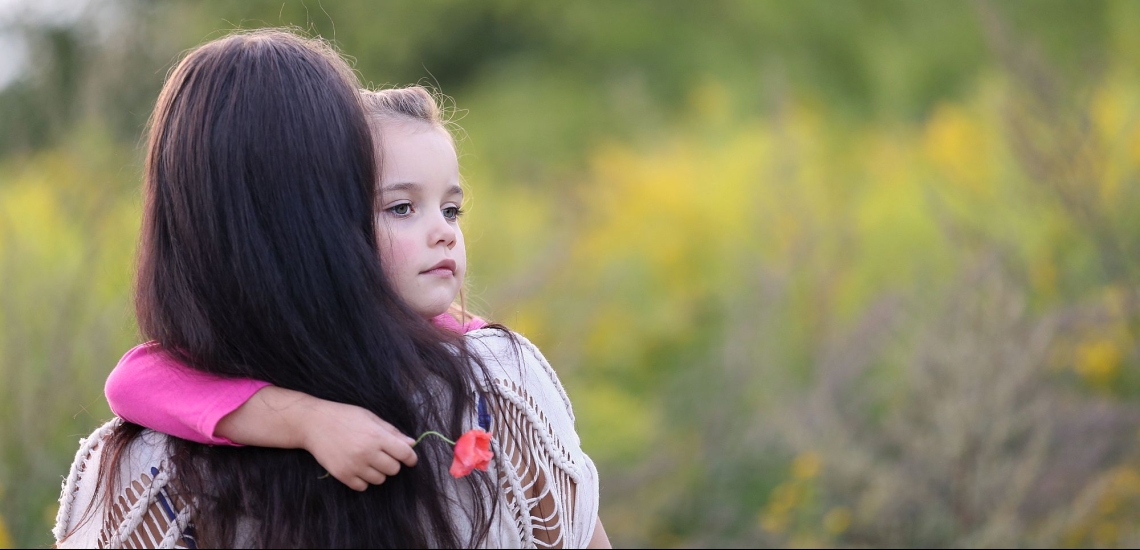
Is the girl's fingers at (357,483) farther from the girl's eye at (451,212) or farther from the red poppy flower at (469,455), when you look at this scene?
the girl's eye at (451,212)

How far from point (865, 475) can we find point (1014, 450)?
1.73ft

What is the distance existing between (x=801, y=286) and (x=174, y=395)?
4205mm

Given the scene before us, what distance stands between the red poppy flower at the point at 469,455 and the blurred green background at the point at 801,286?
752mm

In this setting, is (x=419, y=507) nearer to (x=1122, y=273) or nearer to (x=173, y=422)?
(x=173, y=422)


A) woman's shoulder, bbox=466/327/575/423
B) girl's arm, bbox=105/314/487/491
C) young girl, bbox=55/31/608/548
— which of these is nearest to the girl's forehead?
young girl, bbox=55/31/608/548

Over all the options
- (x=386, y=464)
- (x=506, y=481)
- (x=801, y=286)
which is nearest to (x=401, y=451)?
(x=386, y=464)

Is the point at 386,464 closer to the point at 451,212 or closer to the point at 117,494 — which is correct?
the point at 117,494

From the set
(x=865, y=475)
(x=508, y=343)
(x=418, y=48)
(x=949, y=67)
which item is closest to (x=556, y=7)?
(x=418, y=48)

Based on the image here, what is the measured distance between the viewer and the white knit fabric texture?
141 cm

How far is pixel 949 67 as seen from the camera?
7430 millimetres

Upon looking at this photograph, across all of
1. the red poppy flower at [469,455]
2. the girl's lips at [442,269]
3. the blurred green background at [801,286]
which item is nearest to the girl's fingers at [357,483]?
the red poppy flower at [469,455]

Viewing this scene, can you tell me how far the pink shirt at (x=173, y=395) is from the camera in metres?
1.38

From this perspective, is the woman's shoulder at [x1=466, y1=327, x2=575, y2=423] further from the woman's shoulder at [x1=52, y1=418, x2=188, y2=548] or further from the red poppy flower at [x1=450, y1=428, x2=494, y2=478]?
the woman's shoulder at [x1=52, y1=418, x2=188, y2=548]

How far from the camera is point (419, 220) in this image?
159 cm
